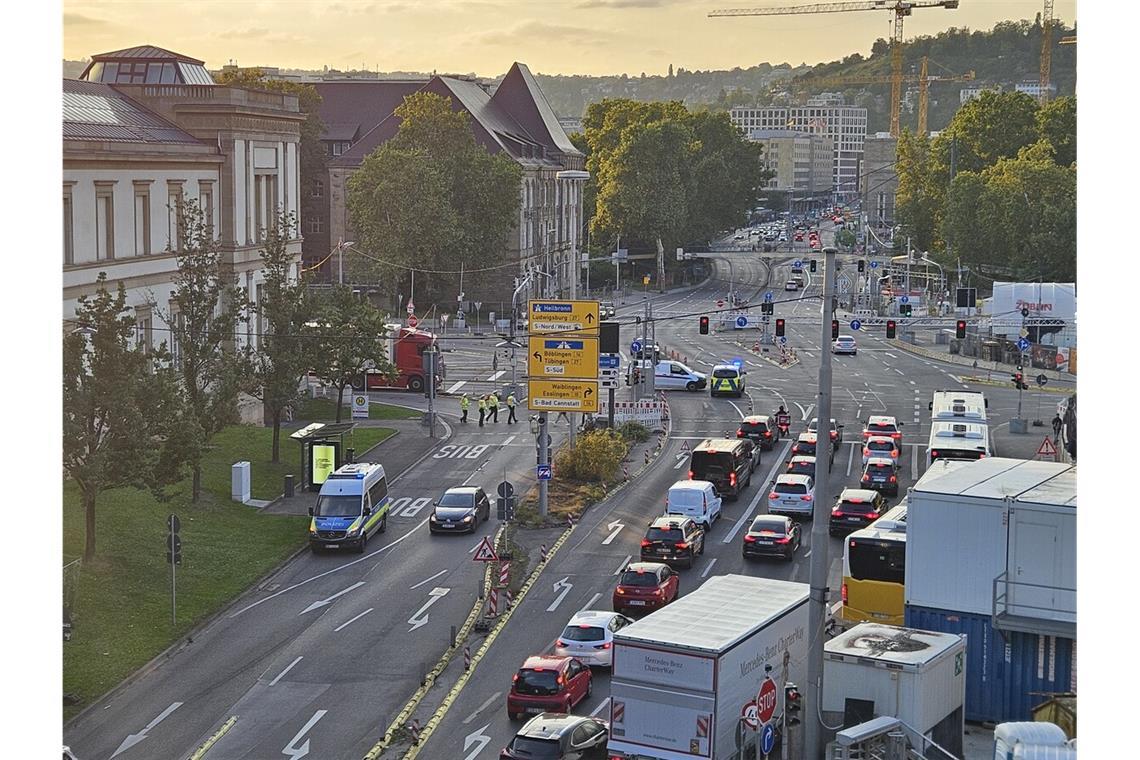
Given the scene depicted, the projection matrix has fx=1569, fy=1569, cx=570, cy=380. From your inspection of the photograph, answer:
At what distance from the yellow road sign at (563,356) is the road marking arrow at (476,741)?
21.8 metres

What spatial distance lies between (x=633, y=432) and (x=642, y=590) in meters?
26.6

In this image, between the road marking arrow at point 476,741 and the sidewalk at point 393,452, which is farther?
the sidewalk at point 393,452

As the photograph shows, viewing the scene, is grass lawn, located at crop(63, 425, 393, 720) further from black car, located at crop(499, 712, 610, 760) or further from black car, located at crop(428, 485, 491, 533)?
black car, located at crop(499, 712, 610, 760)

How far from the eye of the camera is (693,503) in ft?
160

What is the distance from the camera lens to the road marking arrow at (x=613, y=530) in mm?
48125

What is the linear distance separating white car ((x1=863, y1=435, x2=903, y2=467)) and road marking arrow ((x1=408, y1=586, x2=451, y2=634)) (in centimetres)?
2003

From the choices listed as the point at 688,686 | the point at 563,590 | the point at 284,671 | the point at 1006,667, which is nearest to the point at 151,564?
the point at 284,671

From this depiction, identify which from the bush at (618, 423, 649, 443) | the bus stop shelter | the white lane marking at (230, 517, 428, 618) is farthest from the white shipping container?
the bush at (618, 423, 649, 443)

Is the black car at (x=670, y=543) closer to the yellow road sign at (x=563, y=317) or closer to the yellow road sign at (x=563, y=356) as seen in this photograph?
the yellow road sign at (x=563, y=356)

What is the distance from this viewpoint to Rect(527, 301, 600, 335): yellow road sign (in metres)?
51.7

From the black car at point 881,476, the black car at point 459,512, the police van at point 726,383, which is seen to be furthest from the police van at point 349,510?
the police van at point 726,383

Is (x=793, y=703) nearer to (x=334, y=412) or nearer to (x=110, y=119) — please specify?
(x=334, y=412)

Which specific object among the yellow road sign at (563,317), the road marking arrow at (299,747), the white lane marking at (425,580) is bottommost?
the road marking arrow at (299,747)

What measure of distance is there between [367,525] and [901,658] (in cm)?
2245
